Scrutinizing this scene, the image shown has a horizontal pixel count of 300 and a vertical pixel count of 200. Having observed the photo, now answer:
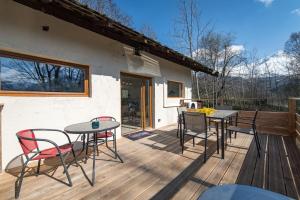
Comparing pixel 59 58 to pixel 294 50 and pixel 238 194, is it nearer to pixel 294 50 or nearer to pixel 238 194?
pixel 238 194

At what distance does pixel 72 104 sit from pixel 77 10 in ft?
5.67

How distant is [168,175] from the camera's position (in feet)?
8.27

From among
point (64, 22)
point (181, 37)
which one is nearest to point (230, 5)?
point (181, 37)

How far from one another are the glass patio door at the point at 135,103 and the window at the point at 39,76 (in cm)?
134

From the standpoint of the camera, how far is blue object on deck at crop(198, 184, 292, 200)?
94 cm

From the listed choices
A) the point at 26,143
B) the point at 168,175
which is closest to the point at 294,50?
the point at 168,175

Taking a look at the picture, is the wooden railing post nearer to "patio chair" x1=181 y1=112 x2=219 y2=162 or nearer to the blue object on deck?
"patio chair" x1=181 y1=112 x2=219 y2=162

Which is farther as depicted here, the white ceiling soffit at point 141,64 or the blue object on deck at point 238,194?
A: the white ceiling soffit at point 141,64

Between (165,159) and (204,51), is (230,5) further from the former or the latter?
(165,159)

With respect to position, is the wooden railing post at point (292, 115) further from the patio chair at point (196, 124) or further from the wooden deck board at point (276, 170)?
the patio chair at point (196, 124)

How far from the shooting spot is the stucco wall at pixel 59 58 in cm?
261

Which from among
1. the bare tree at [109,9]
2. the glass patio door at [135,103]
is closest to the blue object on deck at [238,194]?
the glass patio door at [135,103]

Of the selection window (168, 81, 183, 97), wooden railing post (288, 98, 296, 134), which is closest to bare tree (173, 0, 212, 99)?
window (168, 81, 183, 97)

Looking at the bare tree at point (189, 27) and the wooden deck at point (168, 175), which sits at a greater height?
the bare tree at point (189, 27)
